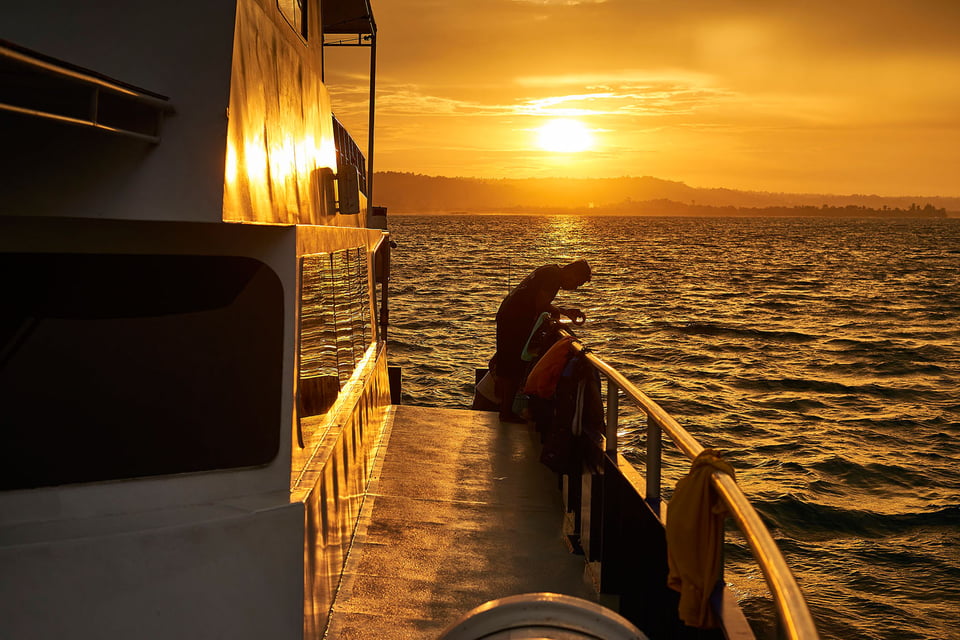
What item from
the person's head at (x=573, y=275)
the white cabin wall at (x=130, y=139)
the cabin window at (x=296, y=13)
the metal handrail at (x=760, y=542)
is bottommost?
the metal handrail at (x=760, y=542)

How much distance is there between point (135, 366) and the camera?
3734mm

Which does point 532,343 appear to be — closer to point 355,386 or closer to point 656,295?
point 355,386

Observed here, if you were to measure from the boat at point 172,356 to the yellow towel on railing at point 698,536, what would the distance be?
0.11 m

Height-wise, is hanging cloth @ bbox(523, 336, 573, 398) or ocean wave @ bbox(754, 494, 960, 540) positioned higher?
hanging cloth @ bbox(523, 336, 573, 398)

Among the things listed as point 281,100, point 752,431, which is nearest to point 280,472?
point 281,100

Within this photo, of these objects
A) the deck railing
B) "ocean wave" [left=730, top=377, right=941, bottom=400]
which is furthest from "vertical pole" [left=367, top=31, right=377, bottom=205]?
"ocean wave" [left=730, top=377, right=941, bottom=400]

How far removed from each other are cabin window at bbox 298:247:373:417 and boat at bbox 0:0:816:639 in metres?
0.04

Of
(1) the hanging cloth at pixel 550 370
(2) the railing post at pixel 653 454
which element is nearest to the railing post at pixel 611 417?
(2) the railing post at pixel 653 454

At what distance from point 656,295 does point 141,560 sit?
196 ft

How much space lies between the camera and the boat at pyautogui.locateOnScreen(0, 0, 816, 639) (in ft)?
10.6

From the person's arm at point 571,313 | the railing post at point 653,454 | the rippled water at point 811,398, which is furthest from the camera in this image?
the rippled water at point 811,398

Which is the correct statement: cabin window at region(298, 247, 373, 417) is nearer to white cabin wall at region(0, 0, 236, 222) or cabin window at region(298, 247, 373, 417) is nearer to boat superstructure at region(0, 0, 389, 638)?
boat superstructure at region(0, 0, 389, 638)

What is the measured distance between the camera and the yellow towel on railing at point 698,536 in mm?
3457

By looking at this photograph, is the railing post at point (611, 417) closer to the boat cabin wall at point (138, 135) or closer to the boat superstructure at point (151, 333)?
the boat superstructure at point (151, 333)
